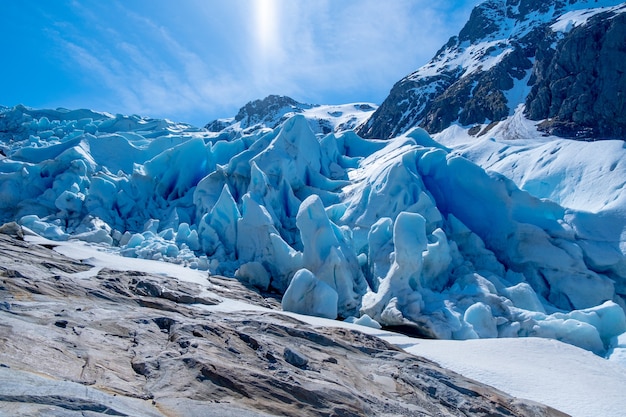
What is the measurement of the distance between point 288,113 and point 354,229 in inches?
2762

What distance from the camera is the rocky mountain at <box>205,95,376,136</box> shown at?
83.3m

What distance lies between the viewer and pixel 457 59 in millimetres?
79750

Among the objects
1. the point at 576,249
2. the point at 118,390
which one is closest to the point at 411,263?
the point at 576,249

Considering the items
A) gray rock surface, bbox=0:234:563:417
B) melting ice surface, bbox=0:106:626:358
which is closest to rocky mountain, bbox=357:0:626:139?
melting ice surface, bbox=0:106:626:358

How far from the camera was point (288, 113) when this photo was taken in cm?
8419

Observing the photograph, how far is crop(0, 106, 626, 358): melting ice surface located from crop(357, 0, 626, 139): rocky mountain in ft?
97.6

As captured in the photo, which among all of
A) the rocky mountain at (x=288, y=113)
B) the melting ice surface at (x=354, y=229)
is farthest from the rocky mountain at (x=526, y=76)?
the melting ice surface at (x=354, y=229)

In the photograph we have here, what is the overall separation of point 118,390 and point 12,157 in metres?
25.3

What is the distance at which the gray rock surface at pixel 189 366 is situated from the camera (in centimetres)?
348

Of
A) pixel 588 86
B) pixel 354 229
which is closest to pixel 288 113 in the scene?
pixel 588 86

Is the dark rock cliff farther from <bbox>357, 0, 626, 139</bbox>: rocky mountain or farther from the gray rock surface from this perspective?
the gray rock surface

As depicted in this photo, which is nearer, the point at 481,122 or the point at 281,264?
the point at 281,264

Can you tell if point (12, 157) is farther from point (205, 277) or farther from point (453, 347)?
point (453, 347)

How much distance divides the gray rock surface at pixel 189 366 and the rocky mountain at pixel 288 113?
73785 millimetres
